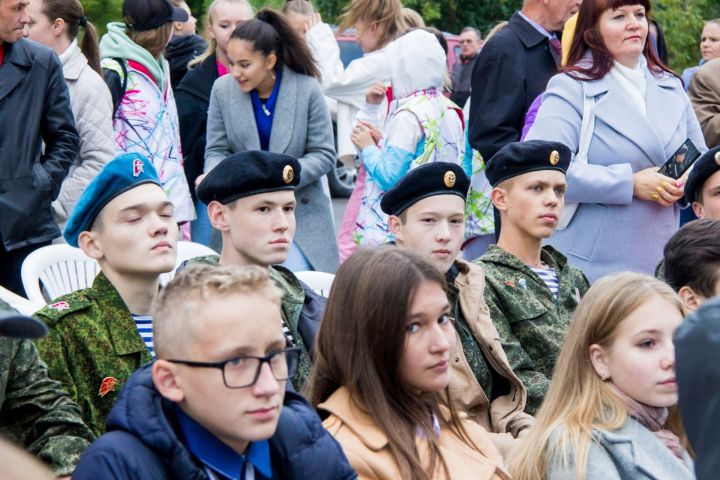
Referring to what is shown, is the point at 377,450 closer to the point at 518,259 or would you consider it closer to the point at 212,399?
the point at 212,399

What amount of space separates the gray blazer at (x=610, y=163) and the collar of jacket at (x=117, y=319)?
227 centimetres

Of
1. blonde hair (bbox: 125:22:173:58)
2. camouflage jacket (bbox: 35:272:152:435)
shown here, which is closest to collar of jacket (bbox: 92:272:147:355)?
camouflage jacket (bbox: 35:272:152:435)

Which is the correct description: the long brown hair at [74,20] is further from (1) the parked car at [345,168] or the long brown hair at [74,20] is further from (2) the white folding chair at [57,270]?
(1) the parked car at [345,168]

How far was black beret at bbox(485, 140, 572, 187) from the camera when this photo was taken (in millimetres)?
4941

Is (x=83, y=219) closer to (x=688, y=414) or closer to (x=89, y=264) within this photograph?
(x=89, y=264)

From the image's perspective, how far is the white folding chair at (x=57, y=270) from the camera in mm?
4824

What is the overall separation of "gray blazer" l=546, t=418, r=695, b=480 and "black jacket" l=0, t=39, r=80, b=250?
9.32 feet

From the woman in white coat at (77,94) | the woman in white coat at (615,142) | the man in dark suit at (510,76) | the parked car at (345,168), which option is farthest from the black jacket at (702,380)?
the parked car at (345,168)

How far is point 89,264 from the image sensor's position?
16.4ft

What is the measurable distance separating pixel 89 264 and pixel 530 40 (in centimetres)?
232

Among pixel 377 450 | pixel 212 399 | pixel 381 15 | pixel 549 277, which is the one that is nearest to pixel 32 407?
pixel 212 399

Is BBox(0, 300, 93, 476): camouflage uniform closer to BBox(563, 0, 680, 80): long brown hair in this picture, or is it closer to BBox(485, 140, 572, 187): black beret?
BBox(485, 140, 572, 187): black beret

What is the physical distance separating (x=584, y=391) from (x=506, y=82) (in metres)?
2.49

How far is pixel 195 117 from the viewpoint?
745 cm
